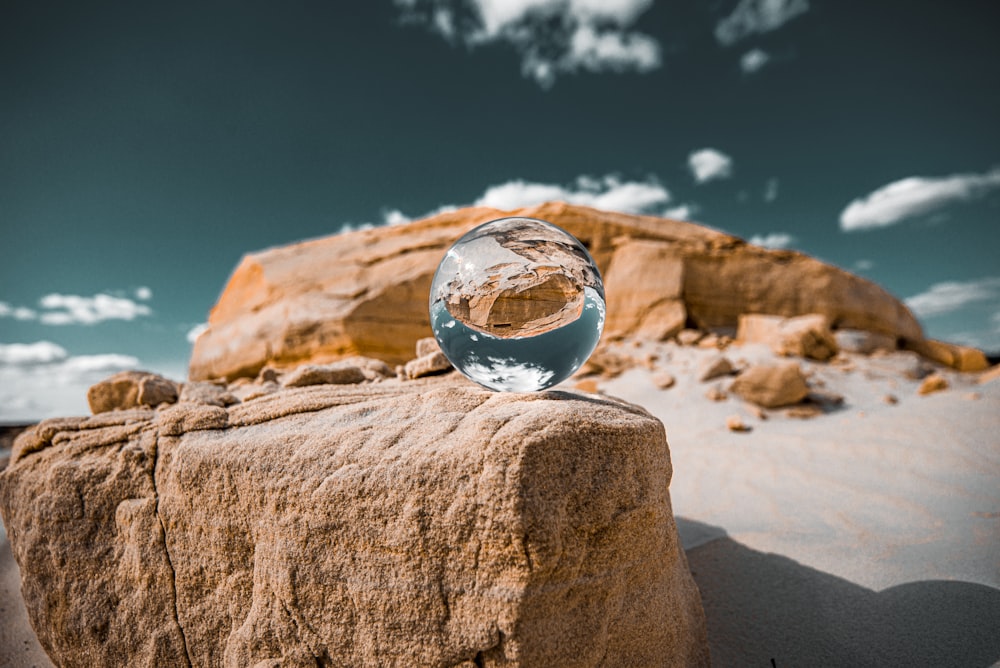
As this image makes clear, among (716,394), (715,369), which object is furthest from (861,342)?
(716,394)

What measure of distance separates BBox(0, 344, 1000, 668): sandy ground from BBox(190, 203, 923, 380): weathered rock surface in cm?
383

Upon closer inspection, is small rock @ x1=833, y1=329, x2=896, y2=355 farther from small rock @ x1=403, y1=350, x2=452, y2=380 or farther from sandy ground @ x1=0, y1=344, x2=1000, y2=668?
small rock @ x1=403, y1=350, x2=452, y2=380

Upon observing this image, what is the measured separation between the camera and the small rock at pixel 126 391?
3.14 meters

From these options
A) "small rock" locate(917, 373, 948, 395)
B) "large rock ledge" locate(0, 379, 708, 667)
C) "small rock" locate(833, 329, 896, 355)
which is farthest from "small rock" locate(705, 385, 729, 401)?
"large rock ledge" locate(0, 379, 708, 667)

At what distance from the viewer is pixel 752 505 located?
320 cm

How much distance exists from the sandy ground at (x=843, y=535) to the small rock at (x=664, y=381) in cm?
84

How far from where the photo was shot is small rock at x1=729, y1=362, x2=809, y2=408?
5.48m

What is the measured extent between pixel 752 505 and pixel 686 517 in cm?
50

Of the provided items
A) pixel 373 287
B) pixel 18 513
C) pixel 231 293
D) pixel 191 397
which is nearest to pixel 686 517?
pixel 191 397

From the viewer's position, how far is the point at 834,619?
2021mm

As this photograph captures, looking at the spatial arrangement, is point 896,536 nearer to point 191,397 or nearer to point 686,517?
point 686,517

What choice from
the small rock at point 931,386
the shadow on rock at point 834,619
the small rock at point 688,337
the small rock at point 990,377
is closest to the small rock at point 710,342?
the small rock at point 688,337

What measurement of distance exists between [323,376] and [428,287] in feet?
18.9

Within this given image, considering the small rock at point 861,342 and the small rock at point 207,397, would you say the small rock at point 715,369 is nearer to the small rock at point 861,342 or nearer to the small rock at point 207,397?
the small rock at point 861,342
